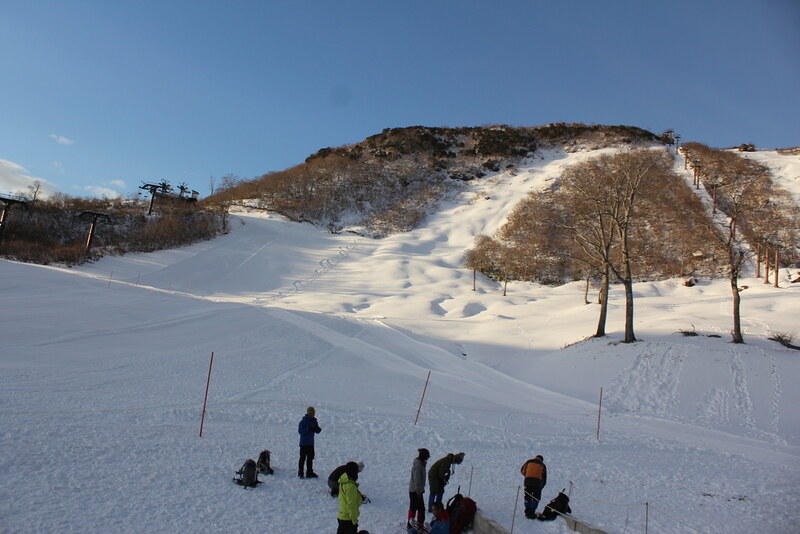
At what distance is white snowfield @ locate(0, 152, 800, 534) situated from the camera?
710cm

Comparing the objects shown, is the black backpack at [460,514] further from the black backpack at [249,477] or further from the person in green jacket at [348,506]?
the black backpack at [249,477]

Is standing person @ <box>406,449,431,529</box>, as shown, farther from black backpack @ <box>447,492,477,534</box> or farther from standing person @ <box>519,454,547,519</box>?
standing person @ <box>519,454,547,519</box>

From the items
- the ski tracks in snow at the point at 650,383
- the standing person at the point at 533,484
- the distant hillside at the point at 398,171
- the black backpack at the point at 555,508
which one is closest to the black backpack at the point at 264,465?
the standing person at the point at 533,484

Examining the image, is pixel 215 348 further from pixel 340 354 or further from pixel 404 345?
pixel 404 345

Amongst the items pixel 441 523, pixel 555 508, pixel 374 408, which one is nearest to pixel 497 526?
pixel 441 523

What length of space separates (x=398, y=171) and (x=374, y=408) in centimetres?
7451

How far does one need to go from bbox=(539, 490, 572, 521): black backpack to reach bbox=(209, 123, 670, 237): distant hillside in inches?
2290

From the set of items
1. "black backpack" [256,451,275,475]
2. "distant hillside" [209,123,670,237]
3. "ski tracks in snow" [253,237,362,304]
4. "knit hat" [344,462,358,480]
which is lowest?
"black backpack" [256,451,275,475]

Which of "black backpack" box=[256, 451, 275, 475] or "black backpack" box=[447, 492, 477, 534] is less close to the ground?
"black backpack" box=[447, 492, 477, 534]

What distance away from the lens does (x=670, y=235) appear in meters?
49.2

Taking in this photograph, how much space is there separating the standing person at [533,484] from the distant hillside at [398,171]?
190 ft

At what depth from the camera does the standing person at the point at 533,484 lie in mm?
7277

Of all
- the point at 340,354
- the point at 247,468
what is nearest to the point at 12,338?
the point at 340,354

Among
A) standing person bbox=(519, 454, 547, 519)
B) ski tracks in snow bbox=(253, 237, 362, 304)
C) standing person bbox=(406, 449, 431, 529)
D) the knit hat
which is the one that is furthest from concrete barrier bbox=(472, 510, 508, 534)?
ski tracks in snow bbox=(253, 237, 362, 304)
